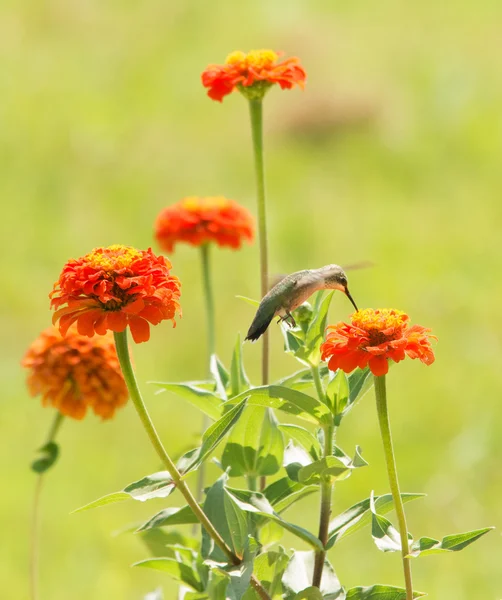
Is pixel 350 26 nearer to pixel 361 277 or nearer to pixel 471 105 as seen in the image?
pixel 471 105

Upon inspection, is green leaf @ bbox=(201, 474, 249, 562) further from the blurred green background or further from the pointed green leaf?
the blurred green background

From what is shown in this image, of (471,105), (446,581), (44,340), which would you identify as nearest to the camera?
(44,340)

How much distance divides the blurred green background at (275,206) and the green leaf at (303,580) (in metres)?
1.26

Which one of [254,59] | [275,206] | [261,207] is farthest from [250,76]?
[275,206]

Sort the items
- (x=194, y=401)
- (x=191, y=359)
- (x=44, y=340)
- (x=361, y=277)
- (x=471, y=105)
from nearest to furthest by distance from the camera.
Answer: (x=194, y=401) < (x=44, y=340) < (x=191, y=359) < (x=361, y=277) < (x=471, y=105)

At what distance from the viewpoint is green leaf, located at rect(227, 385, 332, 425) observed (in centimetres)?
95

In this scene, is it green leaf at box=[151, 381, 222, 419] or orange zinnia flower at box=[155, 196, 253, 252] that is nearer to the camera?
green leaf at box=[151, 381, 222, 419]

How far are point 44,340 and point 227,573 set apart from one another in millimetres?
551

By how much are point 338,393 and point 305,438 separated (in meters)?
0.06

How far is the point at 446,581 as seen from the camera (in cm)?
234

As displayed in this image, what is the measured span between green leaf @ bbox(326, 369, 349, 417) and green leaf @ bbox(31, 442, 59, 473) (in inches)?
20.1

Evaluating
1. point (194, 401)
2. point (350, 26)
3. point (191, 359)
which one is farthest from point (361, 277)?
point (194, 401)

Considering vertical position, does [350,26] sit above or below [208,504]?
above

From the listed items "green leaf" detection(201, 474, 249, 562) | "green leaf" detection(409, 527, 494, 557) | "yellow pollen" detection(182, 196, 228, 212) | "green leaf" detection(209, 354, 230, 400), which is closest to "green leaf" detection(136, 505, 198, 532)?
"green leaf" detection(201, 474, 249, 562)
